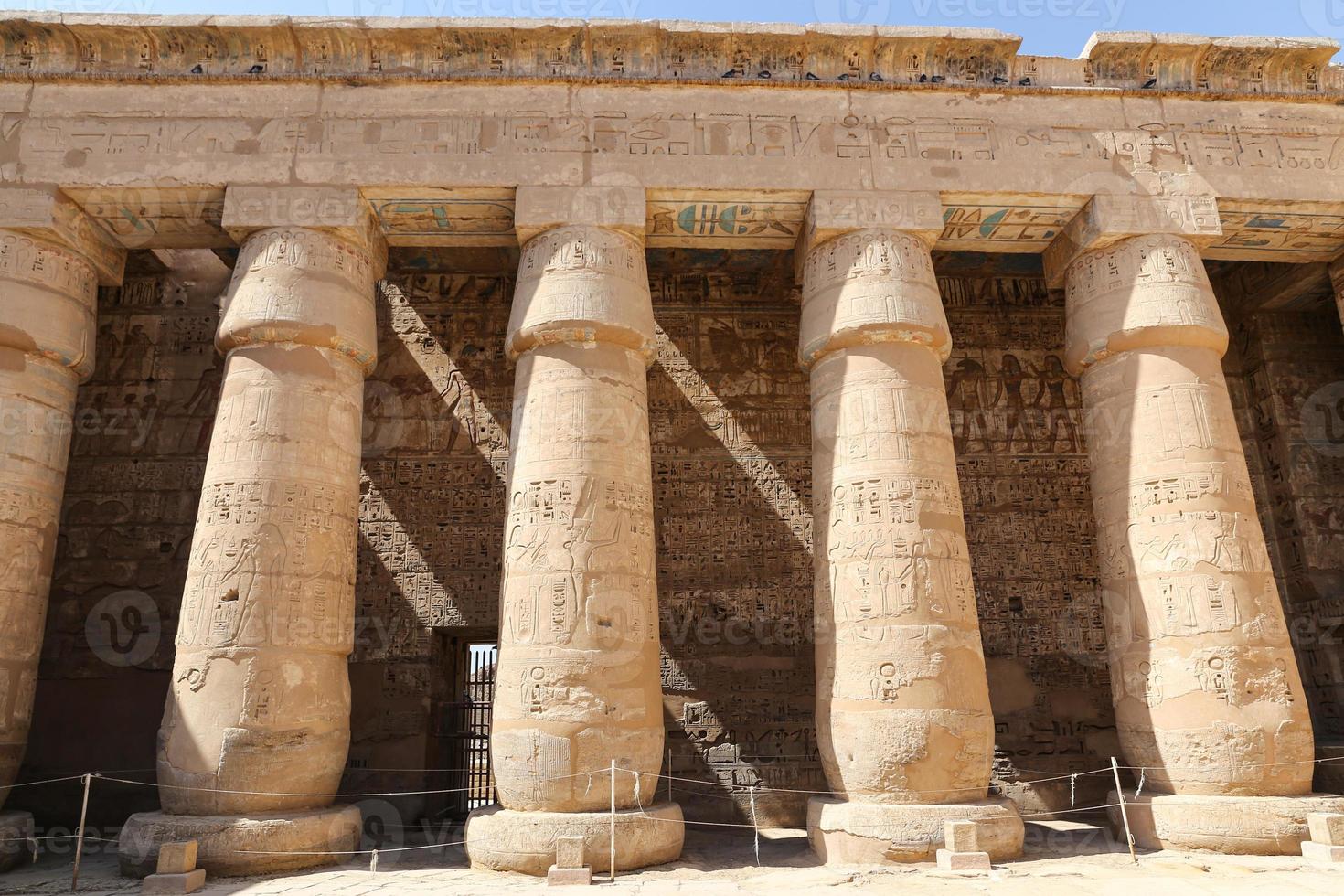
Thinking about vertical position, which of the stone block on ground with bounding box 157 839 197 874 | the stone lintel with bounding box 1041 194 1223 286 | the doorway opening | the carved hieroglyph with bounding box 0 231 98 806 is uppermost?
the stone lintel with bounding box 1041 194 1223 286

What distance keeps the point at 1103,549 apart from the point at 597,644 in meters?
4.40

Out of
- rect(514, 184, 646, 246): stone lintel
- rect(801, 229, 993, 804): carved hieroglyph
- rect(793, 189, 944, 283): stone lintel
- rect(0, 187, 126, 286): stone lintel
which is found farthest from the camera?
rect(793, 189, 944, 283): stone lintel

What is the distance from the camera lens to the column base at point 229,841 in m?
6.27

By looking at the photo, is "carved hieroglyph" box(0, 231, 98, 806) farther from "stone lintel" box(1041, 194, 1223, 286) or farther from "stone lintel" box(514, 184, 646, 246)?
"stone lintel" box(1041, 194, 1223, 286)

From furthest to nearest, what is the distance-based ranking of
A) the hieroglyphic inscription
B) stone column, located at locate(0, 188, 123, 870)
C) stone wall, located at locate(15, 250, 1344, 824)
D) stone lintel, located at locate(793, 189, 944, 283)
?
the hieroglyphic inscription < stone wall, located at locate(15, 250, 1344, 824) < stone lintel, located at locate(793, 189, 944, 283) < stone column, located at locate(0, 188, 123, 870)

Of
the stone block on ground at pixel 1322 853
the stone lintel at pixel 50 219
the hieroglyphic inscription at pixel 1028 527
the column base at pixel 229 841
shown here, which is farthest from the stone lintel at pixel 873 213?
the stone lintel at pixel 50 219

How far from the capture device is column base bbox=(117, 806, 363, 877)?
6.27 m

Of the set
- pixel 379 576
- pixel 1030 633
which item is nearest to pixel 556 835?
pixel 379 576

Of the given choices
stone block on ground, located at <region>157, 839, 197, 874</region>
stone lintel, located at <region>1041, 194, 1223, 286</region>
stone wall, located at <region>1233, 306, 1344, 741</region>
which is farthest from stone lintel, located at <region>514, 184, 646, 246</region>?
stone wall, located at <region>1233, 306, 1344, 741</region>

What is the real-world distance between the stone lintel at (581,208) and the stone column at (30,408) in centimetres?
396

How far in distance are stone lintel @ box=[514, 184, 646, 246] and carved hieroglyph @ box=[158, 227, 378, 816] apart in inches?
62.7

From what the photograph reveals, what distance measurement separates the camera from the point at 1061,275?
29.2 ft

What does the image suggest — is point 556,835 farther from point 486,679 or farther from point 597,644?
point 486,679

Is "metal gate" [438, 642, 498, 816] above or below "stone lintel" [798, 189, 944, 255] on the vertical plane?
below
